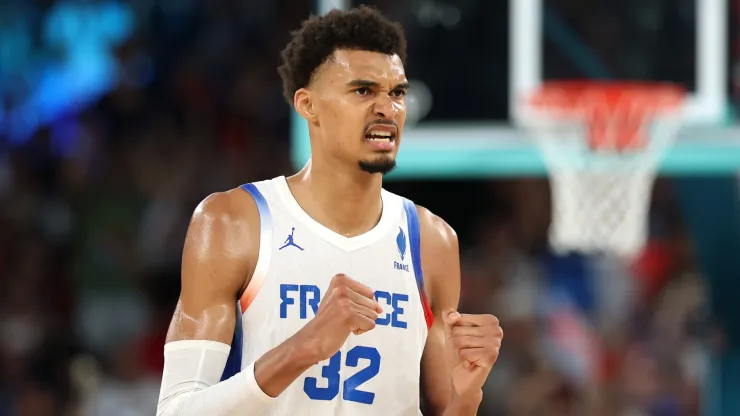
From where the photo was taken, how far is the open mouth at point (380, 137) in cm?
333

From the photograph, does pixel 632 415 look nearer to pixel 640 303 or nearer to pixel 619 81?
pixel 640 303

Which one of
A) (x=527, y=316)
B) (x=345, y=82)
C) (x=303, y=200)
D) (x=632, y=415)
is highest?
(x=345, y=82)

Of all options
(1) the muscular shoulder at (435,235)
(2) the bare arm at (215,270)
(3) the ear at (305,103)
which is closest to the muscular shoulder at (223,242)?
(2) the bare arm at (215,270)

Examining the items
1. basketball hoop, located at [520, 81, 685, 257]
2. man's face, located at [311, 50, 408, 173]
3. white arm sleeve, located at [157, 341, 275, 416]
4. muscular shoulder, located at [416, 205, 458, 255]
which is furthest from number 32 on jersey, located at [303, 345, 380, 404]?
basketball hoop, located at [520, 81, 685, 257]

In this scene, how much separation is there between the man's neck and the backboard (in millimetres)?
3134

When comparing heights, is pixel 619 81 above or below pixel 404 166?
above

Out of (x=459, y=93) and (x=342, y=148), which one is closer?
(x=342, y=148)

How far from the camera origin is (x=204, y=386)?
10.5 ft

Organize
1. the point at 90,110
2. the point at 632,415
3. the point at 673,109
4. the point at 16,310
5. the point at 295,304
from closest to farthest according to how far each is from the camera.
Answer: the point at 295,304
the point at 673,109
the point at 632,415
the point at 16,310
the point at 90,110

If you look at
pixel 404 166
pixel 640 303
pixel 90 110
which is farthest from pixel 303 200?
pixel 90 110

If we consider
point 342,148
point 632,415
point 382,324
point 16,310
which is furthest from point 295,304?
point 16,310

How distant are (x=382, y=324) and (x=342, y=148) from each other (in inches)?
20.4

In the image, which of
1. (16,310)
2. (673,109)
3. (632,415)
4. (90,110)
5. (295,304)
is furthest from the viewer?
(90,110)

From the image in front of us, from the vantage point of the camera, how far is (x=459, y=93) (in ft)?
21.8
